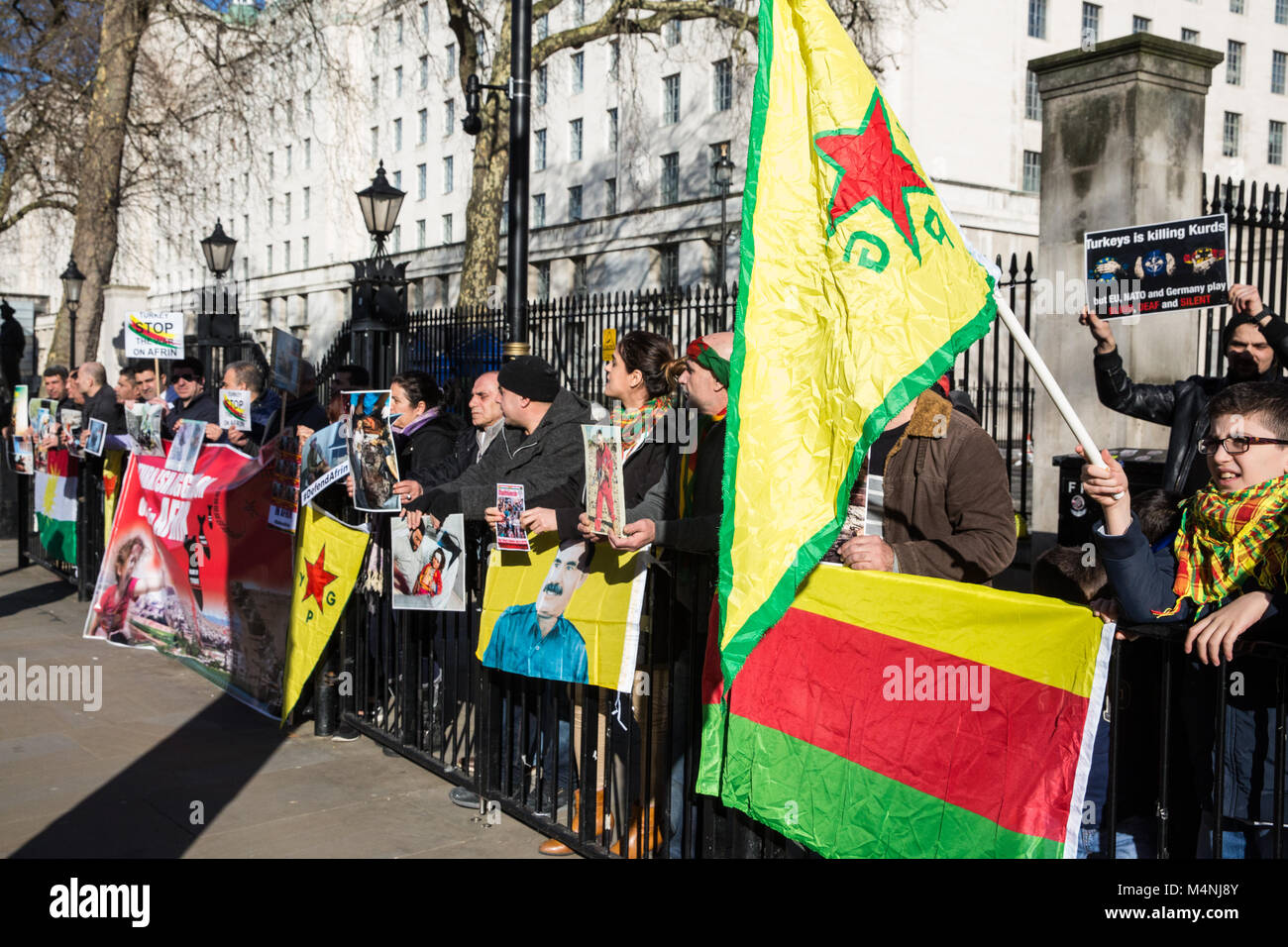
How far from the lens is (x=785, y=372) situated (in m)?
3.17

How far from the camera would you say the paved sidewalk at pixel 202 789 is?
15.6 ft

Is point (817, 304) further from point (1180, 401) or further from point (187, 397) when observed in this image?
point (187, 397)

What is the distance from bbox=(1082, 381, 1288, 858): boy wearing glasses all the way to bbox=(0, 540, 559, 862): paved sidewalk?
2.76 meters

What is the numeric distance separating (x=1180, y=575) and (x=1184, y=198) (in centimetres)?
632

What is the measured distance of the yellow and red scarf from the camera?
284 cm

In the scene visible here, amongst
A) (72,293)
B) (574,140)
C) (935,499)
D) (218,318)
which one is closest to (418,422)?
(935,499)

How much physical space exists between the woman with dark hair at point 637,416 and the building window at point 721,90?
39.3 meters

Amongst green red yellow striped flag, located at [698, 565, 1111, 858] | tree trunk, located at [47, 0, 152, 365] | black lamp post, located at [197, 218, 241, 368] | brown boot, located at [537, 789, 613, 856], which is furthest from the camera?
tree trunk, located at [47, 0, 152, 365]

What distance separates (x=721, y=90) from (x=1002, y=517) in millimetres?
41711

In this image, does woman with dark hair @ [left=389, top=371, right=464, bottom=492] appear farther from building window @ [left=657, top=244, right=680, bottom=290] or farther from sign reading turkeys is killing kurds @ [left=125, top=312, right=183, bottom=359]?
building window @ [left=657, top=244, right=680, bottom=290]

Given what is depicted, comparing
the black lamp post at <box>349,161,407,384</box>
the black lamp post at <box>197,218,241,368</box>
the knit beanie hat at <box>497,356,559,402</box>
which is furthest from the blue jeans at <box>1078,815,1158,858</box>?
the black lamp post at <box>197,218,241,368</box>

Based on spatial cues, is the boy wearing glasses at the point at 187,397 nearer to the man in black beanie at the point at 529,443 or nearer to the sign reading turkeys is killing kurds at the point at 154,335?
the sign reading turkeys is killing kurds at the point at 154,335

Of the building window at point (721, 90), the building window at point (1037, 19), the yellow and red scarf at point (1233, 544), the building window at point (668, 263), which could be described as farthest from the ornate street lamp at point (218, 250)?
the building window at point (1037, 19)
